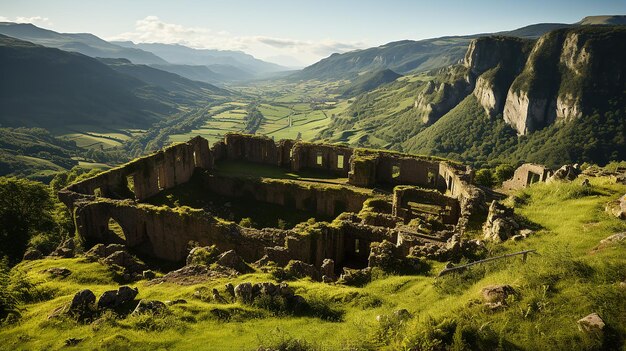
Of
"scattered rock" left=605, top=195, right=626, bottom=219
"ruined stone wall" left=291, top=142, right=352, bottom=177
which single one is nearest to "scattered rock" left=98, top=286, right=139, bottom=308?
"scattered rock" left=605, top=195, right=626, bottom=219

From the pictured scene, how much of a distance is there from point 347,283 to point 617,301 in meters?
13.6

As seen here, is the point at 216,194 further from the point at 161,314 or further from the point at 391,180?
the point at 161,314

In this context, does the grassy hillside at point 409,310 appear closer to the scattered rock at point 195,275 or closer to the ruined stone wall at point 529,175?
the scattered rock at point 195,275

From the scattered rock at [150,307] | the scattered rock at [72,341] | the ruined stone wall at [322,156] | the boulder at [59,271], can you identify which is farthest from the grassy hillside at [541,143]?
the scattered rock at [72,341]

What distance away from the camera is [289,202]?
5672cm

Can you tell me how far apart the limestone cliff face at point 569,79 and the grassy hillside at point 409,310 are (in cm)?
18075

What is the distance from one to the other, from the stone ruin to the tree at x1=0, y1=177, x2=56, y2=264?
13.3 feet

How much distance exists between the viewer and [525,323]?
1464 centimetres

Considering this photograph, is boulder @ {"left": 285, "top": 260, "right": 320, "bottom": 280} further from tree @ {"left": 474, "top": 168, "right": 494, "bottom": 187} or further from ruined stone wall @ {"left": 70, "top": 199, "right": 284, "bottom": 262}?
tree @ {"left": 474, "top": 168, "right": 494, "bottom": 187}

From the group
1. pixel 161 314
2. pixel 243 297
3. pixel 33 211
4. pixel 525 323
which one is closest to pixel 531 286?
pixel 525 323

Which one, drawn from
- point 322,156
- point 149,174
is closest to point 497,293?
point 149,174

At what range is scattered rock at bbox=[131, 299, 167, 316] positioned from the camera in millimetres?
18609

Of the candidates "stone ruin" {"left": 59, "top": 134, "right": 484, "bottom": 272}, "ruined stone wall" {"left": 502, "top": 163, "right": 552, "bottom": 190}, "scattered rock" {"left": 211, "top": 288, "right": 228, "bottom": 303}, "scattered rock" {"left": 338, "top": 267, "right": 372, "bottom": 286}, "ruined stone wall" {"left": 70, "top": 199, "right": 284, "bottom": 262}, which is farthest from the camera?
"ruined stone wall" {"left": 502, "top": 163, "right": 552, "bottom": 190}

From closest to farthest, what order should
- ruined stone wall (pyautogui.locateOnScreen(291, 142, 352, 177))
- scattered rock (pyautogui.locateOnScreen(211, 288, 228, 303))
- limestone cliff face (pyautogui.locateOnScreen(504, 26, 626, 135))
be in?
scattered rock (pyautogui.locateOnScreen(211, 288, 228, 303))
ruined stone wall (pyautogui.locateOnScreen(291, 142, 352, 177))
limestone cliff face (pyautogui.locateOnScreen(504, 26, 626, 135))
